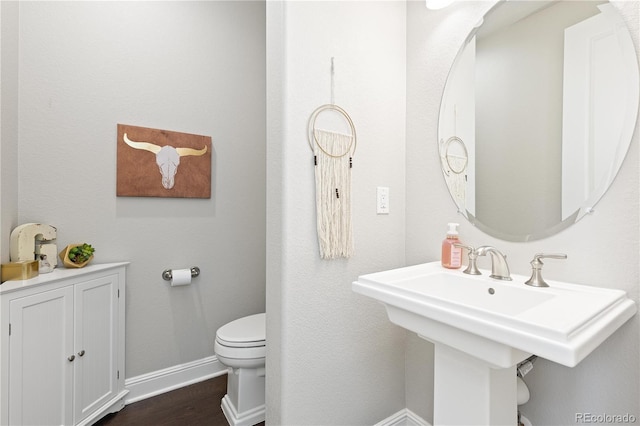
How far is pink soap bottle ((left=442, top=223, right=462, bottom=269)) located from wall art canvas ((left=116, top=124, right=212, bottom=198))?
5.25 ft

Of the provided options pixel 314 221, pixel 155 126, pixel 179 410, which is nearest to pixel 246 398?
pixel 179 410

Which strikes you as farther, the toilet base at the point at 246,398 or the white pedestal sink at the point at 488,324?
the toilet base at the point at 246,398

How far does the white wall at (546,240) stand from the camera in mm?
908

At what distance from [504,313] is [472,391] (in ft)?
1.11

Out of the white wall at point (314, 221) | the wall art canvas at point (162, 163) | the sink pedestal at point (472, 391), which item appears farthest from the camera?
the wall art canvas at point (162, 163)

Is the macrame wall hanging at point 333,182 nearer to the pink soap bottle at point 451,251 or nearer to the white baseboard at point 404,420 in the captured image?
the pink soap bottle at point 451,251

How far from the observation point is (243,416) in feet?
5.22

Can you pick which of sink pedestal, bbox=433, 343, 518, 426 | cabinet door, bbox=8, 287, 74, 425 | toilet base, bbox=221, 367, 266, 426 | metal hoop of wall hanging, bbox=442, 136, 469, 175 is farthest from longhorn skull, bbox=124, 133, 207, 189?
sink pedestal, bbox=433, 343, 518, 426

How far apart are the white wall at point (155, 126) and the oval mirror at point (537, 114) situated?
4.99ft

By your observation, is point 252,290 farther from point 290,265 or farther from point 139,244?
point 290,265

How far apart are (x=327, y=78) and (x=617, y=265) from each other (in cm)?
123

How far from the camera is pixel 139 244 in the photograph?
187 centimetres

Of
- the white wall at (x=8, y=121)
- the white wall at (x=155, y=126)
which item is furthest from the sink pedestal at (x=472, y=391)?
the white wall at (x=8, y=121)

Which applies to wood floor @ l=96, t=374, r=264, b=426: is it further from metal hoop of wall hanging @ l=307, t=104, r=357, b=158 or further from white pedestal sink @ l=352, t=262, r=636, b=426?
metal hoop of wall hanging @ l=307, t=104, r=357, b=158
